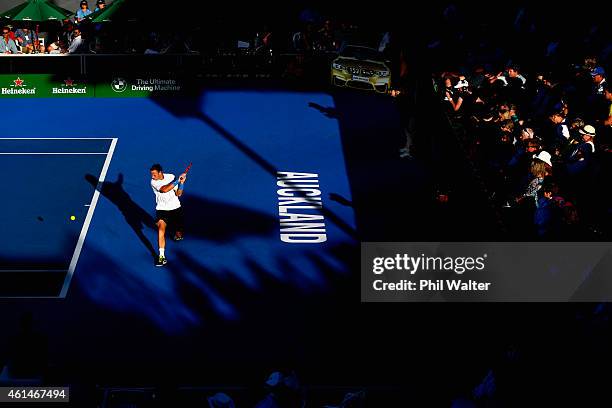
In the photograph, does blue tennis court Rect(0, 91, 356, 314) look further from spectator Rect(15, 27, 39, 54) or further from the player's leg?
spectator Rect(15, 27, 39, 54)

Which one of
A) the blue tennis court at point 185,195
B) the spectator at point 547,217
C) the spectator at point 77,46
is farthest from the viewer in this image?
the spectator at point 77,46

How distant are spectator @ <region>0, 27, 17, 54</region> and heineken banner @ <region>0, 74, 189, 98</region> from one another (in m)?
1.25

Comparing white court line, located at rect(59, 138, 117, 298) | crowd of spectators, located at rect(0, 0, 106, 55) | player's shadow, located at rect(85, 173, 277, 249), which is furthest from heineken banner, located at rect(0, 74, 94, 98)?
player's shadow, located at rect(85, 173, 277, 249)

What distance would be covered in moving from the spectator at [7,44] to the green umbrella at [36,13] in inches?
46.5

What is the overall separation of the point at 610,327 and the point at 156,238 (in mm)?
9820

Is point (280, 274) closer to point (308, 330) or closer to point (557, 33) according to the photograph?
point (308, 330)

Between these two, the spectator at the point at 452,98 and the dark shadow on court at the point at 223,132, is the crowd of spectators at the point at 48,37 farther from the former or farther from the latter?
the spectator at the point at 452,98

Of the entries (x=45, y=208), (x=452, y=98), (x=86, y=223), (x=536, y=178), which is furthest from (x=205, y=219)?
(x=452, y=98)

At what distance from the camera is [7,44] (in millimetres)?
27375

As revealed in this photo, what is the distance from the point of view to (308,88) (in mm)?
27797

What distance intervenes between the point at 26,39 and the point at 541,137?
17779 mm

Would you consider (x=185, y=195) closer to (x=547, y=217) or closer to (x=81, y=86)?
(x=81, y=86)

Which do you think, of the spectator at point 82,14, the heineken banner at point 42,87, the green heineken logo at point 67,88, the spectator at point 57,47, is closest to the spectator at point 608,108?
the heineken banner at point 42,87

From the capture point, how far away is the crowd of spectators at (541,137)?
641 inches
